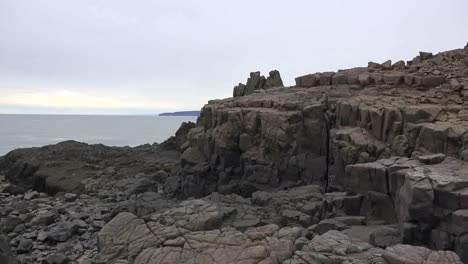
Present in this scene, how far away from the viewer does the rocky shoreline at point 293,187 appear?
12641 mm

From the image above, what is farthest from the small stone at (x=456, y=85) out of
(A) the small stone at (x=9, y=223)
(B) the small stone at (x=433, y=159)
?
(A) the small stone at (x=9, y=223)

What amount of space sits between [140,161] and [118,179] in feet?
18.9

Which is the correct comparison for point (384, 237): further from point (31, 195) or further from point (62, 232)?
point (31, 195)

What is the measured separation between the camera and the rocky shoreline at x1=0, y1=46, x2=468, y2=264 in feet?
41.5

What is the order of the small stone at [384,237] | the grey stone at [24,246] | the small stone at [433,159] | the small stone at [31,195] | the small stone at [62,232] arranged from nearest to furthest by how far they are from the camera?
the small stone at [384,237], the small stone at [433,159], the grey stone at [24,246], the small stone at [62,232], the small stone at [31,195]

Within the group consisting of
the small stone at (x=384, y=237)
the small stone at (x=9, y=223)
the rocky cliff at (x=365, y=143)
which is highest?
the rocky cliff at (x=365, y=143)

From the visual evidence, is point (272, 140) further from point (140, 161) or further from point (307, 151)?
point (140, 161)

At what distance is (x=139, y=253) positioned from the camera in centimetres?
1358

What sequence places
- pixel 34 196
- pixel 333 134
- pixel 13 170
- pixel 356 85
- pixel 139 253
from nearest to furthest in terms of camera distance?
pixel 139 253, pixel 333 134, pixel 356 85, pixel 34 196, pixel 13 170

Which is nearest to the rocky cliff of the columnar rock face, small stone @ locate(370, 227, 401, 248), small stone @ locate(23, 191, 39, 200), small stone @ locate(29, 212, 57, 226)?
small stone @ locate(370, 227, 401, 248)

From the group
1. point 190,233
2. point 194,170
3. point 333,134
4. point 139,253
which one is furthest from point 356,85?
point 139,253

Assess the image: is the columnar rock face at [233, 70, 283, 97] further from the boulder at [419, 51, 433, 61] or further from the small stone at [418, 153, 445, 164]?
the small stone at [418, 153, 445, 164]

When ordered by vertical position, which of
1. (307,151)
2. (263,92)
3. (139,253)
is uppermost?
(263,92)

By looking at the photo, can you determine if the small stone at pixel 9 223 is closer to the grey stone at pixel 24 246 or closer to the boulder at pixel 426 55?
the grey stone at pixel 24 246
